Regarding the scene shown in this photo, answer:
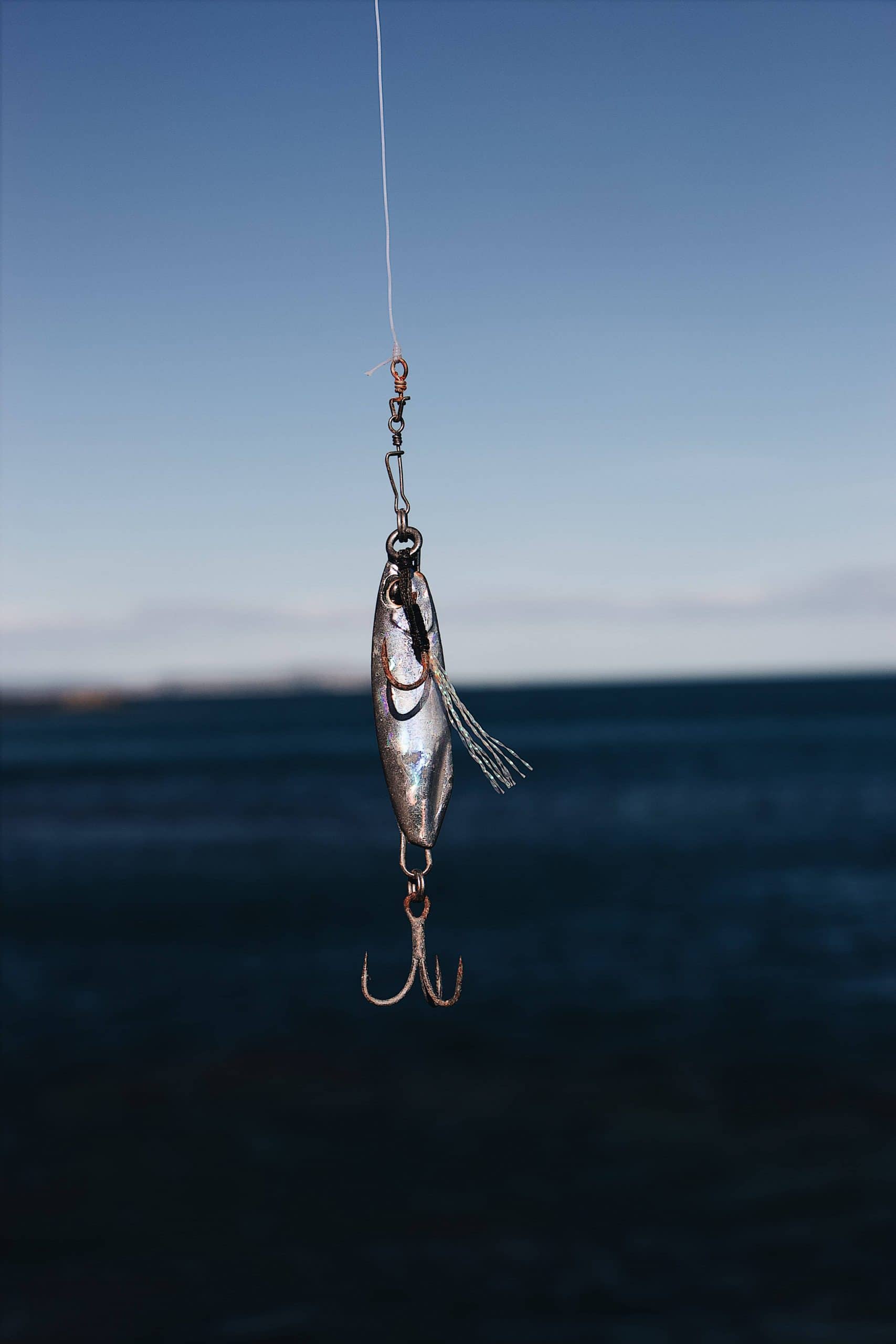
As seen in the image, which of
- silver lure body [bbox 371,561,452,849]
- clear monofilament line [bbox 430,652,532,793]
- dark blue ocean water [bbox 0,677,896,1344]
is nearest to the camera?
clear monofilament line [bbox 430,652,532,793]

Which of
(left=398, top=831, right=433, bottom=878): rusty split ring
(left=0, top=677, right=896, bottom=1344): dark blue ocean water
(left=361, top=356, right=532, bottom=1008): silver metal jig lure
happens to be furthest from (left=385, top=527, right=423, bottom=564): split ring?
(left=0, top=677, right=896, bottom=1344): dark blue ocean water

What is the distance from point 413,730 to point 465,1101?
10.1 meters

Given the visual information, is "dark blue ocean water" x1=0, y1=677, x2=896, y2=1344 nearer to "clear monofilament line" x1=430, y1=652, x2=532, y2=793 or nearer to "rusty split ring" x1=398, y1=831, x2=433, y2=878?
"rusty split ring" x1=398, y1=831, x2=433, y2=878

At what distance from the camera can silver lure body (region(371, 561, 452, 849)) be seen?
3254mm

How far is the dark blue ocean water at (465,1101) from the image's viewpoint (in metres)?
8.73

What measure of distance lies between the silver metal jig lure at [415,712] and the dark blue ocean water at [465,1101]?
6.55 m

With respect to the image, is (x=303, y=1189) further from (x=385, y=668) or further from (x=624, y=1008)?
(x=385, y=668)

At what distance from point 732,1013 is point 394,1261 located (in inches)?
295

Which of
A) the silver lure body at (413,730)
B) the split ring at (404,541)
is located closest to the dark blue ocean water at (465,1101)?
the silver lure body at (413,730)

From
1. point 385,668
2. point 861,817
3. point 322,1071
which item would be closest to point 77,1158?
point 322,1071

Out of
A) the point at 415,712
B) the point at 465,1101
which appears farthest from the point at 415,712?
the point at 465,1101

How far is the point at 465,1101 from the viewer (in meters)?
12.3

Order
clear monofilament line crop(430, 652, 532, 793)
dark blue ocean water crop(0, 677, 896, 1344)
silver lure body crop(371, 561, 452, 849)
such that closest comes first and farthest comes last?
clear monofilament line crop(430, 652, 532, 793) → silver lure body crop(371, 561, 452, 849) → dark blue ocean water crop(0, 677, 896, 1344)

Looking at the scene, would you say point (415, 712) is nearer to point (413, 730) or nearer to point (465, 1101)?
point (413, 730)
